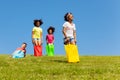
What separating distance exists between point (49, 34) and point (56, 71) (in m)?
19.1

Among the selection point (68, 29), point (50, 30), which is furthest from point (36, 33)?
point (68, 29)

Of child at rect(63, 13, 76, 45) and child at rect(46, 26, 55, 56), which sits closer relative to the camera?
child at rect(63, 13, 76, 45)

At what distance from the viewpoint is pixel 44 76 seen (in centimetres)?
1786

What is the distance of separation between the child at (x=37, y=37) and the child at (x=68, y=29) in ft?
27.4

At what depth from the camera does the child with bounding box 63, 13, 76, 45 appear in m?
25.7

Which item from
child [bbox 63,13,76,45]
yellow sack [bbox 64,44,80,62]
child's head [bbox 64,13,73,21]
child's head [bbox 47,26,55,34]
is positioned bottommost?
yellow sack [bbox 64,44,80,62]

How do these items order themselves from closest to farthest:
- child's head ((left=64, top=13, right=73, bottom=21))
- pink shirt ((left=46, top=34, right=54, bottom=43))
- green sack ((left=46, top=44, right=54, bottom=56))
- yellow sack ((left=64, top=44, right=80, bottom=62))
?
1. yellow sack ((left=64, top=44, right=80, bottom=62))
2. child's head ((left=64, top=13, right=73, bottom=21))
3. pink shirt ((left=46, top=34, right=54, bottom=43))
4. green sack ((left=46, top=44, right=54, bottom=56))

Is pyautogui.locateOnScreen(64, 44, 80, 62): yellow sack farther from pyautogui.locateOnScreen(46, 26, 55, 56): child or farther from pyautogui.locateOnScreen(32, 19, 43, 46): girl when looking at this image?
pyautogui.locateOnScreen(46, 26, 55, 56): child

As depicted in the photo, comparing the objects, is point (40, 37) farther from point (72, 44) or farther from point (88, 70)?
point (88, 70)

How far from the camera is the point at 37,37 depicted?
3462 centimetres

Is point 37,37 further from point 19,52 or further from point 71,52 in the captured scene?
point 71,52

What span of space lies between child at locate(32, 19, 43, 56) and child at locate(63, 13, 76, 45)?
27.4ft

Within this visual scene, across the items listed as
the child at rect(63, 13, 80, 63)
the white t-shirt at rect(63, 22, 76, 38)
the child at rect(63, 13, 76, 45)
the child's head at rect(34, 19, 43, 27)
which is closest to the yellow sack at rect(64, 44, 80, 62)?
the child at rect(63, 13, 80, 63)

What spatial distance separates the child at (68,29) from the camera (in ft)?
84.3
